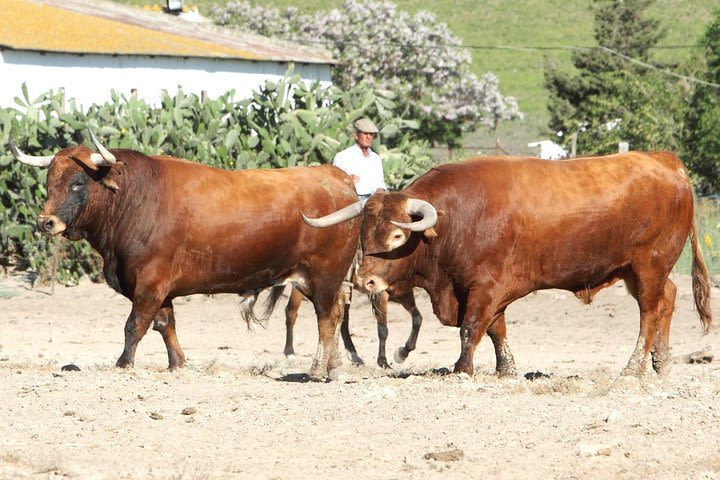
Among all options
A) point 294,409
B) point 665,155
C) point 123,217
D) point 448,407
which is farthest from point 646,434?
point 123,217

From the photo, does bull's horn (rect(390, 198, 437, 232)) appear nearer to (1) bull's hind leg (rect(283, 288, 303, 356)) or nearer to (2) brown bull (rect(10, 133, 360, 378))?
(2) brown bull (rect(10, 133, 360, 378))

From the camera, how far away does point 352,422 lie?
884cm

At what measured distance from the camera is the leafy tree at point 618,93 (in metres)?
28.9

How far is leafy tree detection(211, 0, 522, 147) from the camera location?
4769cm

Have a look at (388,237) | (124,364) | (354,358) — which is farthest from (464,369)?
(354,358)

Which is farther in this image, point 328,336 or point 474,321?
point 328,336

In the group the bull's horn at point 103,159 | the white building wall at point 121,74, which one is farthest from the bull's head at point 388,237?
the white building wall at point 121,74

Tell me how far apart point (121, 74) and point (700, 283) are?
19279 millimetres

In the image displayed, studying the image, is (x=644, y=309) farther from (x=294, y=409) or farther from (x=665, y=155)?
(x=294, y=409)

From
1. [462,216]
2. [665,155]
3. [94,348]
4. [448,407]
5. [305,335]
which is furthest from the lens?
[305,335]

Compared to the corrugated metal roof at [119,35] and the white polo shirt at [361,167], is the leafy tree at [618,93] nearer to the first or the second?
the corrugated metal roof at [119,35]

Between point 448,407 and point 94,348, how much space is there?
20.7 ft

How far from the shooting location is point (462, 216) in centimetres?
1041

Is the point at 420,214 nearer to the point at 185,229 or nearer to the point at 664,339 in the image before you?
the point at 185,229
